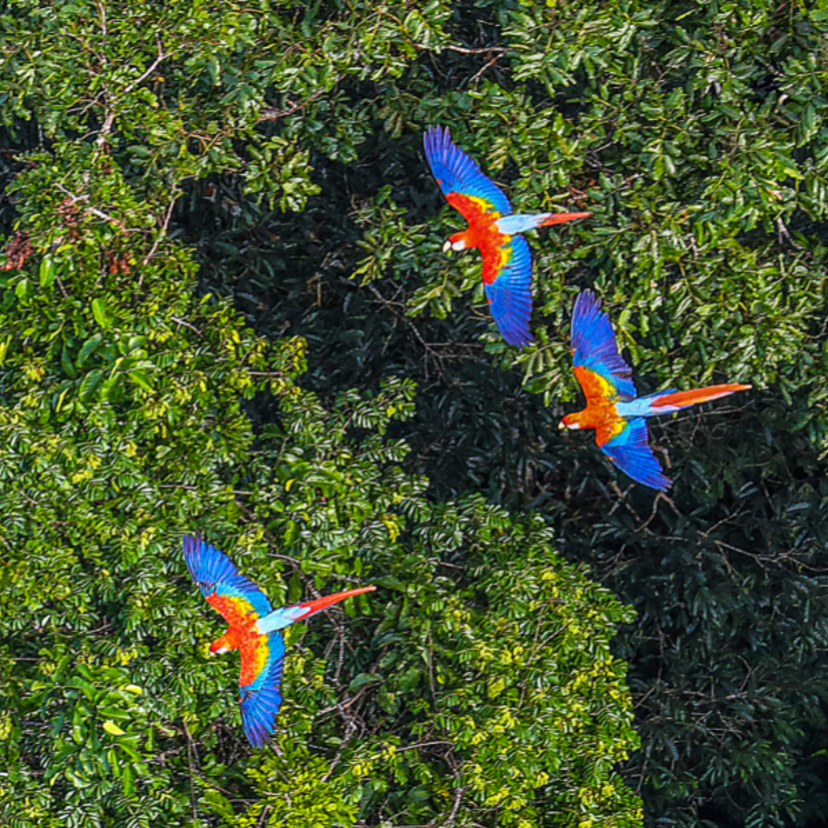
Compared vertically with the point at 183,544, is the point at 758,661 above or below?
below

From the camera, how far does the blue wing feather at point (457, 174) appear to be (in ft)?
10.6

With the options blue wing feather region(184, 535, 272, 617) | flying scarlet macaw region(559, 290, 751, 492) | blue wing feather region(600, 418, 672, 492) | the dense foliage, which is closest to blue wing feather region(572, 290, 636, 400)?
flying scarlet macaw region(559, 290, 751, 492)

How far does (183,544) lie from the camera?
129 inches

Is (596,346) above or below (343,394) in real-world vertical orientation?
above

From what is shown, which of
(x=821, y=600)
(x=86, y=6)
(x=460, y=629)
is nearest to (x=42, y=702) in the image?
(x=460, y=629)

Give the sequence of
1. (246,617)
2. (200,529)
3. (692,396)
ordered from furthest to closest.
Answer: (200,529), (246,617), (692,396)

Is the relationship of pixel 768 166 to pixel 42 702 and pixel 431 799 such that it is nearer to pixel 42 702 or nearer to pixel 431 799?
pixel 431 799

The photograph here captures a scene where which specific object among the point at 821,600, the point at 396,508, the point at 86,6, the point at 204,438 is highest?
the point at 86,6

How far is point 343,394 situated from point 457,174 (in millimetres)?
1192

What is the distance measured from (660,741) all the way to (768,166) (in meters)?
2.97

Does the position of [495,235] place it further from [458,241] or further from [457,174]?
[457,174]

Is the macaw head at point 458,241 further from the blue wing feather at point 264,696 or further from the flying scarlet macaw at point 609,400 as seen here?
the blue wing feather at point 264,696

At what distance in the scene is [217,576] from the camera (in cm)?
319

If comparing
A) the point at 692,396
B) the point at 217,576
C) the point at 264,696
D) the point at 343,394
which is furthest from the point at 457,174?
the point at 264,696
